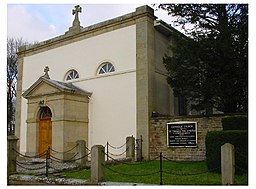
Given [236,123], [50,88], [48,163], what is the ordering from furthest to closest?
[50,88] → [48,163] → [236,123]

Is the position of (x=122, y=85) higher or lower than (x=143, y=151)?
higher

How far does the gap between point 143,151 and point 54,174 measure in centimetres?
520

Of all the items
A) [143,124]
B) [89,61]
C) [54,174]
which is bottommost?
[54,174]

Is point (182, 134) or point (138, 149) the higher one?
point (182, 134)

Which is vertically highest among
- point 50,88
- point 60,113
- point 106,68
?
point 106,68

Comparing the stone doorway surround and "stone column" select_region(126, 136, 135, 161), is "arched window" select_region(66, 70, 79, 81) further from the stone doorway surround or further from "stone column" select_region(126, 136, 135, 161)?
"stone column" select_region(126, 136, 135, 161)

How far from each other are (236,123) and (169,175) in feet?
10.7

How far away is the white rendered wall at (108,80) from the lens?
18.1 meters

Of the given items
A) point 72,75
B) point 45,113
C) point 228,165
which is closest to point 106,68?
point 72,75

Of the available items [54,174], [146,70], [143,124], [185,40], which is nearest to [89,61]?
[146,70]

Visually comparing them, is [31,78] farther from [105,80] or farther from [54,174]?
[54,174]

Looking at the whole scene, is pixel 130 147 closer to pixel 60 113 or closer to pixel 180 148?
pixel 180 148

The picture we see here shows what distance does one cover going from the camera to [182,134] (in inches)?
635

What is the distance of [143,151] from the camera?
1708cm
